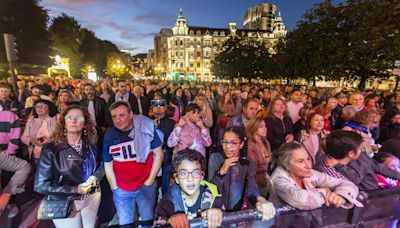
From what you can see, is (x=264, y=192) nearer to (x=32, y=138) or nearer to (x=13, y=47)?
(x=32, y=138)

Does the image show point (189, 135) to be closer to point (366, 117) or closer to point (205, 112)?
point (205, 112)

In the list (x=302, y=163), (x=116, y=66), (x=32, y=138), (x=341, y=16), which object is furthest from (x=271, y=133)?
(x=116, y=66)

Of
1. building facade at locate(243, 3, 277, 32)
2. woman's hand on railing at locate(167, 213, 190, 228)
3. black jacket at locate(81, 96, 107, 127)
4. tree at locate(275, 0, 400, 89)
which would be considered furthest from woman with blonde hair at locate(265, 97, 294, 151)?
building facade at locate(243, 3, 277, 32)

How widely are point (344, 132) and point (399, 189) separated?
77cm

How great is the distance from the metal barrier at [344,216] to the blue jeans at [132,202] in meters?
1.63

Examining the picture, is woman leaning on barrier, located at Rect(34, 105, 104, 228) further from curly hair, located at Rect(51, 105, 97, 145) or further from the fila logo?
the fila logo

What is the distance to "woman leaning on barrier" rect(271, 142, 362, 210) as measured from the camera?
1.85 meters

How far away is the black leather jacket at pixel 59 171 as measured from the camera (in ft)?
7.63

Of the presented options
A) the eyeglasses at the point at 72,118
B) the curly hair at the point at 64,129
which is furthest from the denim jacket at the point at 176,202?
the eyeglasses at the point at 72,118

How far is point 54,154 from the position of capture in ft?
7.93

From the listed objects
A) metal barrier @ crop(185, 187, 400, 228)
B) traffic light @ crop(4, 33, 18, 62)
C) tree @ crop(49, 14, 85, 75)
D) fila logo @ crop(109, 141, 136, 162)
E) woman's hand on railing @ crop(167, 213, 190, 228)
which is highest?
tree @ crop(49, 14, 85, 75)

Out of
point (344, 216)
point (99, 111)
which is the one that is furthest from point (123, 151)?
point (99, 111)

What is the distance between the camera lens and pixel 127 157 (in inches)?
110

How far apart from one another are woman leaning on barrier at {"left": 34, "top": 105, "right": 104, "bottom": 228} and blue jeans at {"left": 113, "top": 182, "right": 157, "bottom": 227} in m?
0.29
